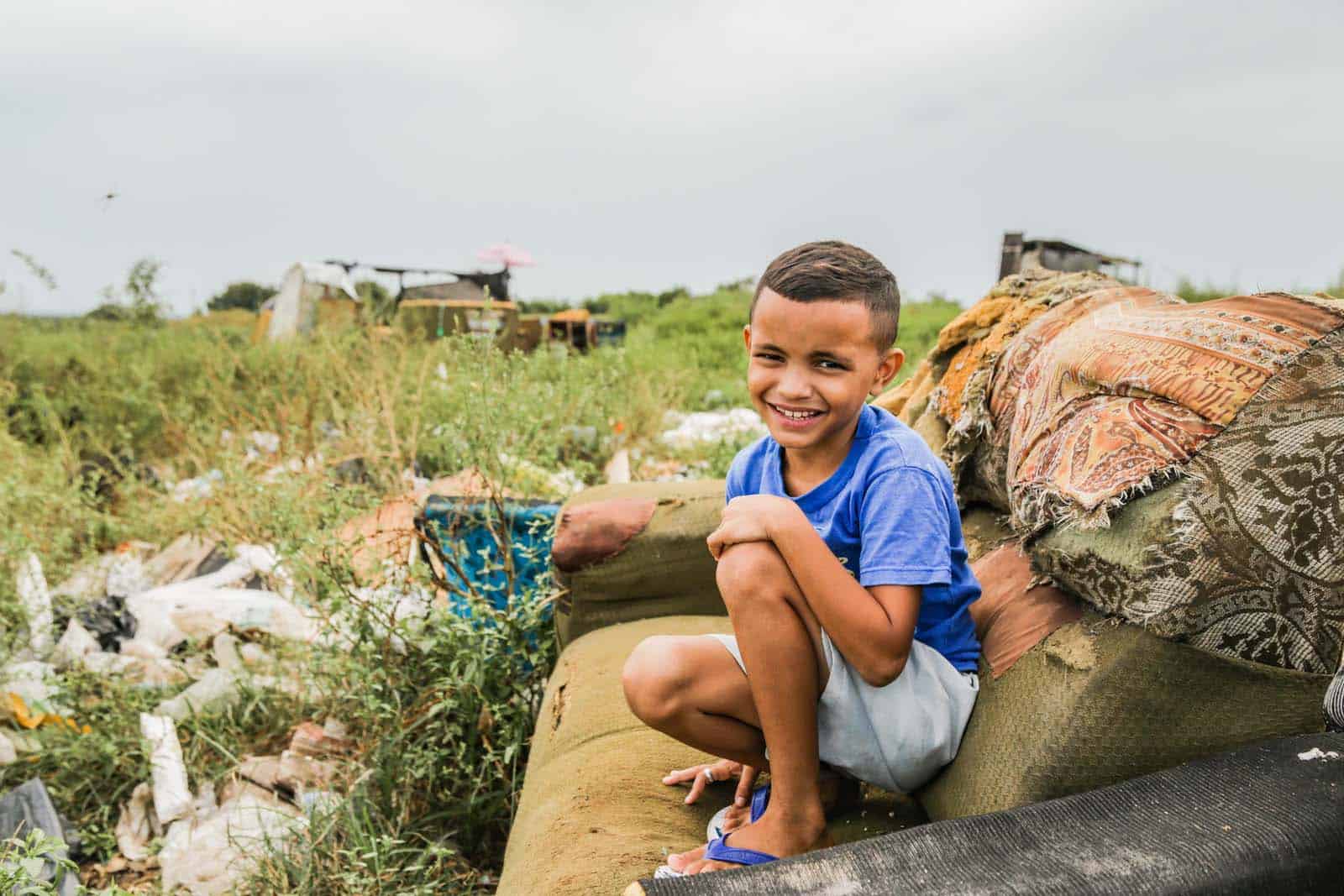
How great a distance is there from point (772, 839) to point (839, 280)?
2.86 feet

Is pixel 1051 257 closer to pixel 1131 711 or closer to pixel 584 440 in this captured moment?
pixel 584 440

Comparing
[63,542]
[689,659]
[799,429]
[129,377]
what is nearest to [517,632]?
[689,659]

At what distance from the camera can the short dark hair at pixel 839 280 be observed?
1494 millimetres

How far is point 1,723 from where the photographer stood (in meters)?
3.14

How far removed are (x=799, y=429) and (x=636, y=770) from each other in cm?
73

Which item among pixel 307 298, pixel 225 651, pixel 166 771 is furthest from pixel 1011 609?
pixel 307 298

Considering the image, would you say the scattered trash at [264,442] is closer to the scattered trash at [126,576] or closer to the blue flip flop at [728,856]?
the scattered trash at [126,576]

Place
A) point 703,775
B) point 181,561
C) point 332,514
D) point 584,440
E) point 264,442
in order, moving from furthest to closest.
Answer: point 264,442 < point 584,440 < point 181,561 < point 332,514 < point 703,775

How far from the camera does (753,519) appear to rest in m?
1.44

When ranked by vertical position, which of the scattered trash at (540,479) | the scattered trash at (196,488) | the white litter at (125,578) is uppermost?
the scattered trash at (540,479)

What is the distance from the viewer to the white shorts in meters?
1.48

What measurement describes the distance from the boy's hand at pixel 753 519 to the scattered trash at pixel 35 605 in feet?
9.71

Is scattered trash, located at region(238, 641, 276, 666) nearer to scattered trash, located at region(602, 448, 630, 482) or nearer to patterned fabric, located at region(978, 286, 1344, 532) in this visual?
scattered trash, located at region(602, 448, 630, 482)

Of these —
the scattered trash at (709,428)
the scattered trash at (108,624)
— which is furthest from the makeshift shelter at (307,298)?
the scattered trash at (108,624)
